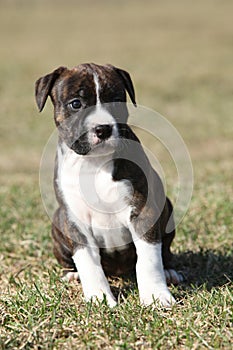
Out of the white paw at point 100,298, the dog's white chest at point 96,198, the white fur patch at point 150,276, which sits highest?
the dog's white chest at point 96,198

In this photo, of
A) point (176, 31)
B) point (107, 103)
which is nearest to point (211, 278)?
point (107, 103)

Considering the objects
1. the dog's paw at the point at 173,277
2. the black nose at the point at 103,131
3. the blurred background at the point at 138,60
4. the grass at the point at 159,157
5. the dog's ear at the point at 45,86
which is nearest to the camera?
the grass at the point at 159,157

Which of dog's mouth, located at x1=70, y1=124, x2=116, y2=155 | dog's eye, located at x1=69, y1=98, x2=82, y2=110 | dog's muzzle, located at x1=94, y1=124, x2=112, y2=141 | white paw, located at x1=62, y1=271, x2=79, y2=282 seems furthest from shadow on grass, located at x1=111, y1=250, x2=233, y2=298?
dog's eye, located at x1=69, y1=98, x2=82, y2=110

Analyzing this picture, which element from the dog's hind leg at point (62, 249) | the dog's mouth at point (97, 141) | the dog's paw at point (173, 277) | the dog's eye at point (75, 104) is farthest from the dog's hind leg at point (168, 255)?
the dog's eye at point (75, 104)

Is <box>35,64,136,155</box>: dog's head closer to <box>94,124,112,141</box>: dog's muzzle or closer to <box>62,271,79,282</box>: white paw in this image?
<box>94,124,112,141</box>: dog's muzzle

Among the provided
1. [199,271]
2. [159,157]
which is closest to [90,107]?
[199,271]

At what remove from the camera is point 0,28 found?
35938 mm

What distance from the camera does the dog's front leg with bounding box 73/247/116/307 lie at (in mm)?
4332

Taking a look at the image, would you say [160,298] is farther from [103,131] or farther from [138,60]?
[138,60]

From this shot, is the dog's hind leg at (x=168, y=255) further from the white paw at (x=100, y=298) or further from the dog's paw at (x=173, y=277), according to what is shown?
the white paw at (x=100, y=298)

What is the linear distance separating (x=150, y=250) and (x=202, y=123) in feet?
47.0

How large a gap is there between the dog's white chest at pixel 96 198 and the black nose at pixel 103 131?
0.28m

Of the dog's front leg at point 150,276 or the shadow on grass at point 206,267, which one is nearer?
the dog's front leg at point 150,276

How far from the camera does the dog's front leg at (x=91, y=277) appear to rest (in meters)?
4.33
